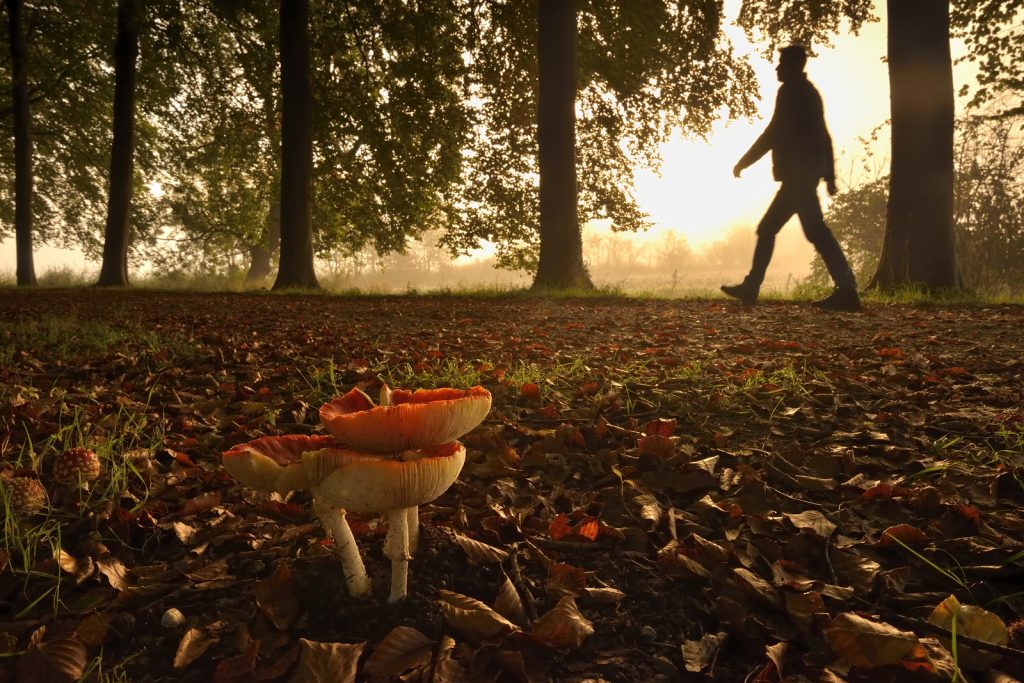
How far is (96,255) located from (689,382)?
29844mm

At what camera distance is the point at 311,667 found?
1.08 metres

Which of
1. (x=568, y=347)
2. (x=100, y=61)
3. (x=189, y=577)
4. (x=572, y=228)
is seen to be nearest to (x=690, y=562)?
(x=189, y=577)

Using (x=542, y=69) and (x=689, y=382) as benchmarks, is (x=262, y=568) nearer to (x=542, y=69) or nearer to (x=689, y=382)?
(x=689, y=382)

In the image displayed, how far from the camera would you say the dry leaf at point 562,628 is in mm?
1171

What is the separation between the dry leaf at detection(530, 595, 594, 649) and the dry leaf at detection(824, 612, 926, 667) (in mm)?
520

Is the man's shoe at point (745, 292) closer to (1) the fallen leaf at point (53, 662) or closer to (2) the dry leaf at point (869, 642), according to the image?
(2) the dry leaf at point (869, 642)

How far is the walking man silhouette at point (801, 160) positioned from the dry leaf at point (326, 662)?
260 inches

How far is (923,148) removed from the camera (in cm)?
808

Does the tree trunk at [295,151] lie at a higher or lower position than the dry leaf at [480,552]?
higher

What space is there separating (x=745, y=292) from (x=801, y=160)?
A: 6.53 feet

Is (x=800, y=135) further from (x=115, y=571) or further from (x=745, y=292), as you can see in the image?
(x=115, y=571)

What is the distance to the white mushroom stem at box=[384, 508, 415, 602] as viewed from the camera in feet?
3.83

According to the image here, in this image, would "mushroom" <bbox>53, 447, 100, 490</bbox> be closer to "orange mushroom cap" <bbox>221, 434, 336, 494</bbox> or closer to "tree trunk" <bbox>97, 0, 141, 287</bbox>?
"orange mushroom cap" <bbox>221, 434, 336, 494</bbox>

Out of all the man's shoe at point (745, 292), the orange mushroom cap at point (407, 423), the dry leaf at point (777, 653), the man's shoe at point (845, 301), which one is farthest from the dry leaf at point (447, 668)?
the man's shoe at point (745, 292)
